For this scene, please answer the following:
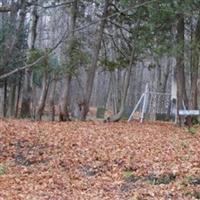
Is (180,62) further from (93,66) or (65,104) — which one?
(65,104)

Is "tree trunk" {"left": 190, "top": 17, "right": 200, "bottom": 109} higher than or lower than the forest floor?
higher

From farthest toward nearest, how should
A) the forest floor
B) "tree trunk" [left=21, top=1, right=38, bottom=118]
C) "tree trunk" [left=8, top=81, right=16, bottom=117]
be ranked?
"tree trunk" [left=8, top=81, right=16, bottom=117]
"tree trunk" [left=21, top=1, right=38, bottom=118]
the forest floor

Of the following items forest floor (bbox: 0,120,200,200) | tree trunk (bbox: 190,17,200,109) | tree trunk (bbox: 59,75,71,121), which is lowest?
forest floor (bbox: 0,120,200,200)

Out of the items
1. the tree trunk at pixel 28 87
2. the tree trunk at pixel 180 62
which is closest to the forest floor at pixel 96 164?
the tree trunk at pixel 180 62

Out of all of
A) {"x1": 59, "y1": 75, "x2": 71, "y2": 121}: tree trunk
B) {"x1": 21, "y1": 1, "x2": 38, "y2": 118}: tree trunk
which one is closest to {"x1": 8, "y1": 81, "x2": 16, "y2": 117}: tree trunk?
{"x1": 21, "y1": 1, "x2": 38, "y2": 118}: tree trunk

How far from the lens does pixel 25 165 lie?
8.48m

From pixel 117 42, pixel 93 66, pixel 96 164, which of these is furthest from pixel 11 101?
pixel 96 164

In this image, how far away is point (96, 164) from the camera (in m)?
8.24

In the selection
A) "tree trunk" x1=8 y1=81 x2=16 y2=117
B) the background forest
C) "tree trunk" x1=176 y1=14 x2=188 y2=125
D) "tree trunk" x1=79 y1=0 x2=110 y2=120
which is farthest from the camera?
"tree trunk" x1=8 y1=81 x2=16 y2=117

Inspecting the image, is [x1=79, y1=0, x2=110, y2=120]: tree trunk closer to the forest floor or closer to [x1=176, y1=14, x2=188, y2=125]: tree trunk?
[x1=176, y1=14, x2=188, y2=125]: tree trunk

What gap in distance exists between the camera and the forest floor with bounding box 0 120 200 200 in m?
6.34

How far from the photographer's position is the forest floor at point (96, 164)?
20.8 feet

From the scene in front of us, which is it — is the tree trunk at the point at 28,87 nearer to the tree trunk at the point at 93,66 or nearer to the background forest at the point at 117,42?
the background forest at the point at 117,42

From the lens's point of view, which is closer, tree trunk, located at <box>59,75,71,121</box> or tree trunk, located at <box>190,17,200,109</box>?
tree trunk, located at <box>190,17,200,109</box>
